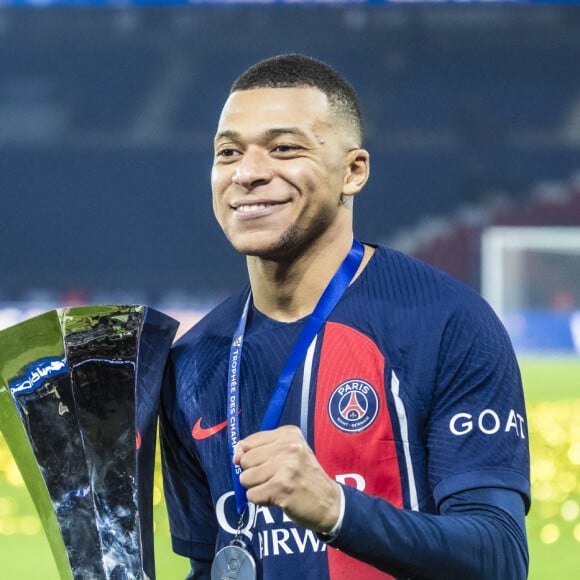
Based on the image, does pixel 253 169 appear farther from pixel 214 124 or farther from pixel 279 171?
pixel 214 124

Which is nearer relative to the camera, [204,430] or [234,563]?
[234,563]

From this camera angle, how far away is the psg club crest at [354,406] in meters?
2.25

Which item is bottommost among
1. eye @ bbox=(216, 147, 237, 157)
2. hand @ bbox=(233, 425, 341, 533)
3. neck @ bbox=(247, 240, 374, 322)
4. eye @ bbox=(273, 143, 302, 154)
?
hand @ bbox=(233, 425, 341, 533)

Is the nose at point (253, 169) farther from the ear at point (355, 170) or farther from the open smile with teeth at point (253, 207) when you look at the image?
the ear at point (355, 170)

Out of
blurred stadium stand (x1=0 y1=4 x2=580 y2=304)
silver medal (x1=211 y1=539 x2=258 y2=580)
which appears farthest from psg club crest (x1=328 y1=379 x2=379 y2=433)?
blurred stadium stand (x1=0 y1=4 x2=580 y2=304)

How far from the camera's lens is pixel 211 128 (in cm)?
1420

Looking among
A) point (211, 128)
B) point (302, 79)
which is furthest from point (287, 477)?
point (211, 128)

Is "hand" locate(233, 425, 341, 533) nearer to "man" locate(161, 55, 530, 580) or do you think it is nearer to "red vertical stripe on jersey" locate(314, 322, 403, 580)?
"man" locate(161, 55, 530, 580)

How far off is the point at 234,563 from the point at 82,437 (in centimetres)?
36

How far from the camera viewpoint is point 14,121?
13891mm

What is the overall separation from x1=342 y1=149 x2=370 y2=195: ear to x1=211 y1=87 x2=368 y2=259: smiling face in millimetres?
17

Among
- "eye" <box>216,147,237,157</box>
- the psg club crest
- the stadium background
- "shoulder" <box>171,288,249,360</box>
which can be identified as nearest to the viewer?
the psg club crest

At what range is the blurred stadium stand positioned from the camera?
1359cm

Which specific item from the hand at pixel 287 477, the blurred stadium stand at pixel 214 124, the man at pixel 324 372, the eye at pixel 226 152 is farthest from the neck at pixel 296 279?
the blurred stadium stand at pixel 214 124
